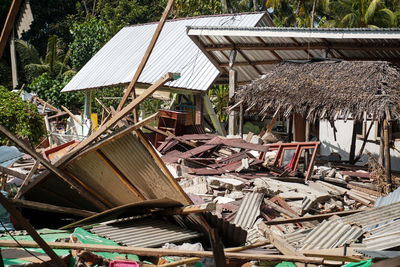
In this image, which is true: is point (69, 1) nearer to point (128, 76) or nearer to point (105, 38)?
point (105, 38)

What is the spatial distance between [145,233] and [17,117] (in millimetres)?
7770

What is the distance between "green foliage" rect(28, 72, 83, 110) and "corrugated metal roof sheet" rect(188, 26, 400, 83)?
13.5 metres

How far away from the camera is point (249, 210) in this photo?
920 cm

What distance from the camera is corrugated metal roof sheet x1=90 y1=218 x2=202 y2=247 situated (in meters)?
5.76

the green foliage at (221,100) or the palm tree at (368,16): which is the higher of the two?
the palm tree at (368,16)

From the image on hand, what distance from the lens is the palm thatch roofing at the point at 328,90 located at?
11938mm

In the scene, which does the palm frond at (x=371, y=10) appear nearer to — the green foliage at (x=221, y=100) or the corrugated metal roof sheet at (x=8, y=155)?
the green foliage at (x=221, y=100)

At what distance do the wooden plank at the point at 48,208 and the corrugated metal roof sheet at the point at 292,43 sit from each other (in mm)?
9658

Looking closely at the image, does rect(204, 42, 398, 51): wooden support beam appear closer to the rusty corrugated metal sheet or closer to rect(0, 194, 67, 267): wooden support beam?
the rusty corrugated metal sheet

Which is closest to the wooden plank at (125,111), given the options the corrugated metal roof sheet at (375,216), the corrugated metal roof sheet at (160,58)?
the corrugated metal roof sheet at (375,216)

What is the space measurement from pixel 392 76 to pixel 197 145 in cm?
520

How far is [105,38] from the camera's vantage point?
31734 millimetres

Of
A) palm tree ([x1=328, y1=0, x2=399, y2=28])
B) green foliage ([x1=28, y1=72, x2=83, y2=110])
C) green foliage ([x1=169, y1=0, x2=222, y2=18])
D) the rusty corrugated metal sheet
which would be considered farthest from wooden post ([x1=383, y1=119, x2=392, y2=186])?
palm tree ([x1=328, y1=0, x2=399, y2=28])

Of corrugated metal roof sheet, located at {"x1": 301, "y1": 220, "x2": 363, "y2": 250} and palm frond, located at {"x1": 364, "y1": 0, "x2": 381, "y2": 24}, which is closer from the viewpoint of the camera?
corrugated metal roof sheet, located at {"x1": 301, "y1": 220, "x2": 363, "y2": 250}
